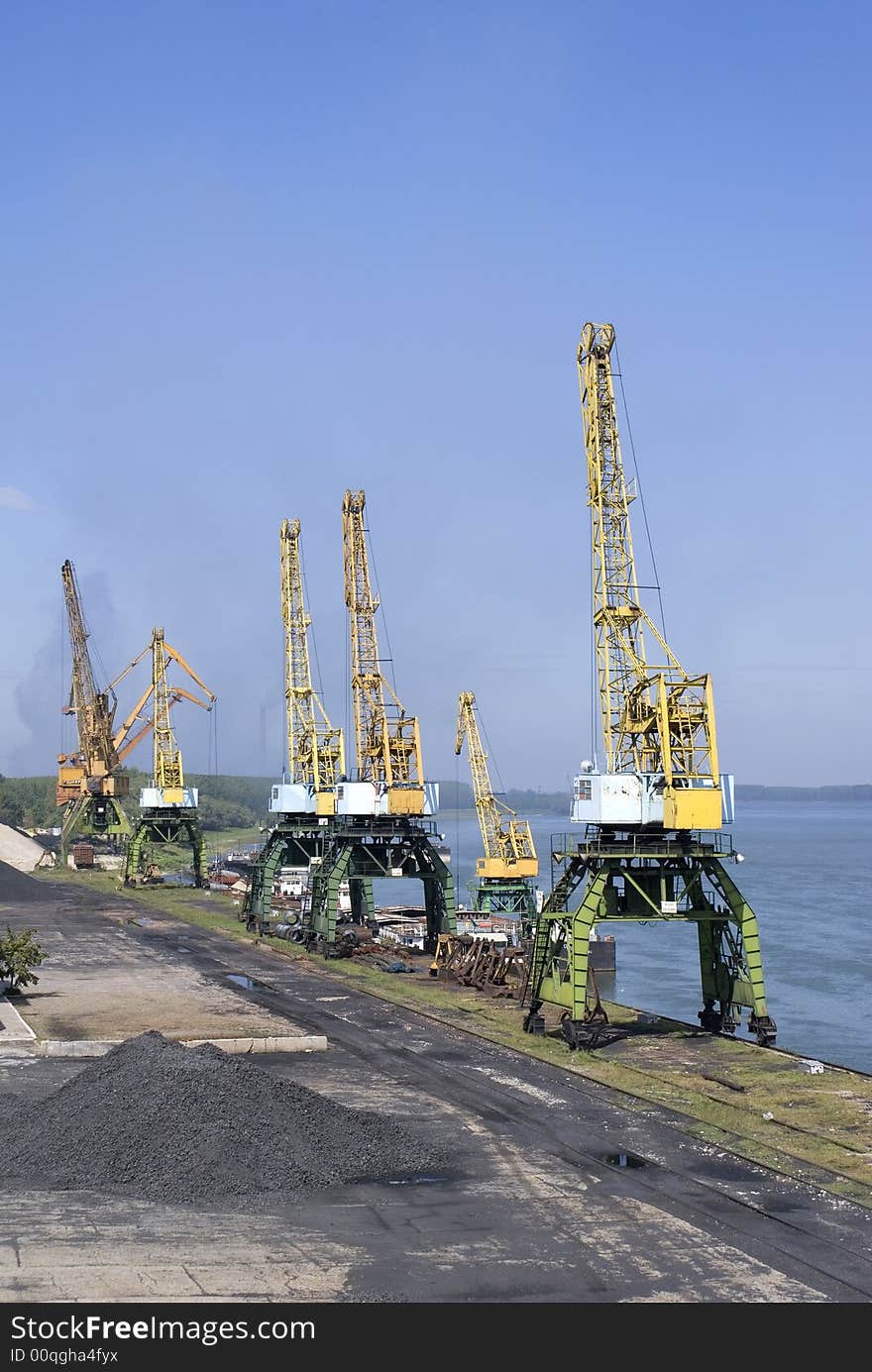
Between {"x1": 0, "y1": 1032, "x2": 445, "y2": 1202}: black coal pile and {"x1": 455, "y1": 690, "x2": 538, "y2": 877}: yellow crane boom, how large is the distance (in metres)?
79.8

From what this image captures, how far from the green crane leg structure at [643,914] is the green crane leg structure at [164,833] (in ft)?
254

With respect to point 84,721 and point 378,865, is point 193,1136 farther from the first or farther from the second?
point 84,721

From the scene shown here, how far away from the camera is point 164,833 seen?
398ft

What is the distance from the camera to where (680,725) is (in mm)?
46969

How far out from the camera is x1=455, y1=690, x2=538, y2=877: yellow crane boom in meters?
117

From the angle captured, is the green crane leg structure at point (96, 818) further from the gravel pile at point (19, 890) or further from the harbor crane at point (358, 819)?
the harbor crane at point (358, 819)

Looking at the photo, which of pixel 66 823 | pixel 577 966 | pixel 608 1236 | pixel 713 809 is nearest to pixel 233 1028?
pixel 577 966

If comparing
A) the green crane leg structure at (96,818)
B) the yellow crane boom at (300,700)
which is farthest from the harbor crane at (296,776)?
the green crane leg structure at (96,818)

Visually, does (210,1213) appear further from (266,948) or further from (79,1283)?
(266,948)

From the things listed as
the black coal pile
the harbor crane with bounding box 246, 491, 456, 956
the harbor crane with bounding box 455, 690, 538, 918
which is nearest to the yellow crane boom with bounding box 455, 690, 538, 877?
the harbor crane with bounding box 455, 690, 538, 918

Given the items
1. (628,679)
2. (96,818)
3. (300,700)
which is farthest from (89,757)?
(628,679)

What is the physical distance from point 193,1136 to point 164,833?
312 feet

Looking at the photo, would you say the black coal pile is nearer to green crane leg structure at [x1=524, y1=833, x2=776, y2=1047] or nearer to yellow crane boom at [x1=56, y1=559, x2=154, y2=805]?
green crane leg structure at [x1=524, y1=833, x2=776, y2=1047]
